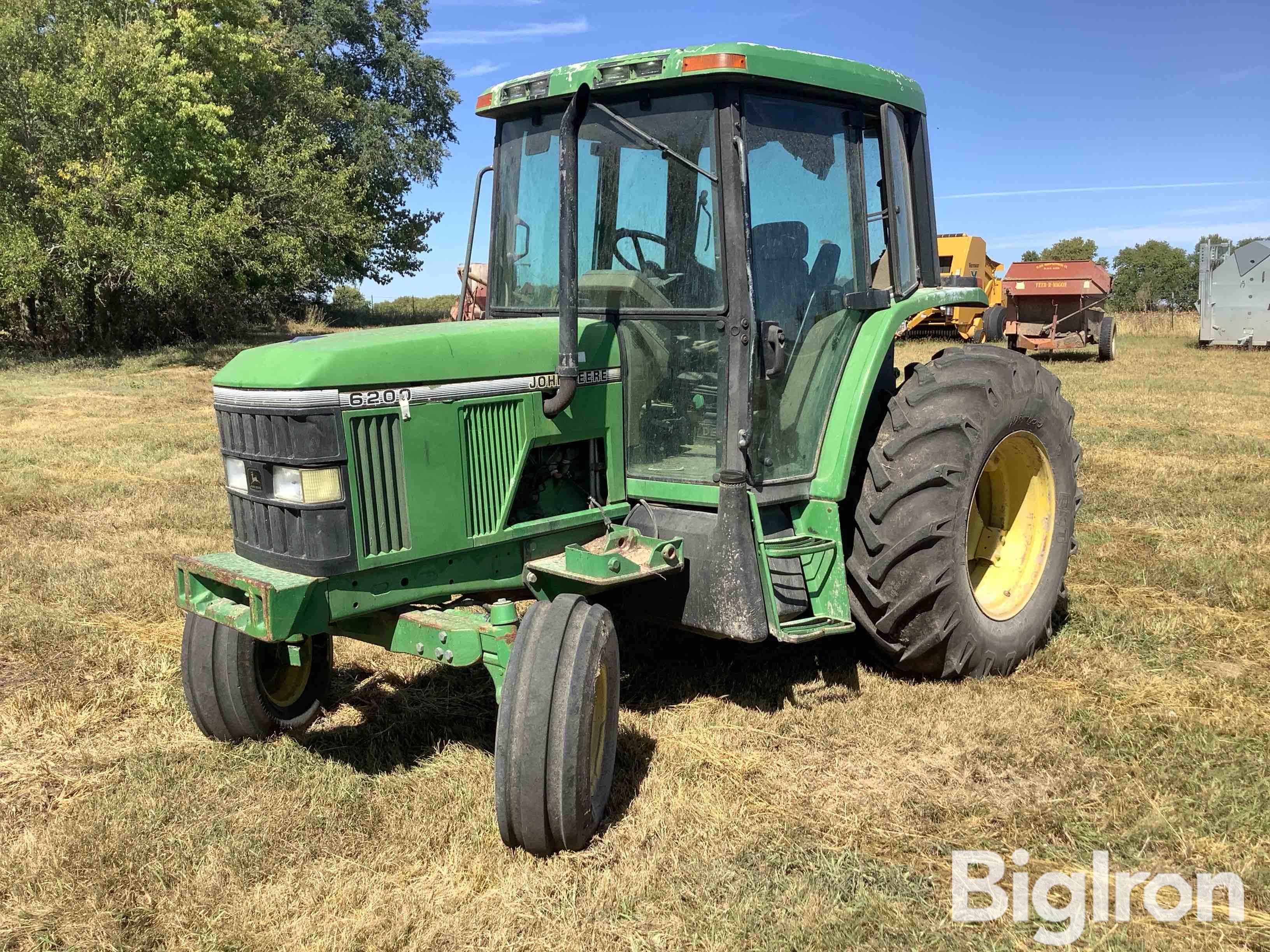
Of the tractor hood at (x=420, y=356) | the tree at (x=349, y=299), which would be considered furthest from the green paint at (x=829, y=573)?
the tree at (x=349, y=299)

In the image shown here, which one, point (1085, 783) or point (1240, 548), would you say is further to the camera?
point (1240, 548)

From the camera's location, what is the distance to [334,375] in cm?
322

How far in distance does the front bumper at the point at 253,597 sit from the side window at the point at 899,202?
285 centimetres

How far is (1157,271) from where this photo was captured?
6450 centimetres

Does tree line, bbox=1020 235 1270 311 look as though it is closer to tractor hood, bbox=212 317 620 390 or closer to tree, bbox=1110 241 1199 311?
tree, bbox=1110 241 1199 311

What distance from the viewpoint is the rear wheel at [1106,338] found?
59.8ft

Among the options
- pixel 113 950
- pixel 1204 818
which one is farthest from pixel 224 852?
pixel 1204 818

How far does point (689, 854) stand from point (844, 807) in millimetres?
605

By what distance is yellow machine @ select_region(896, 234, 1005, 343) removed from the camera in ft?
64.6

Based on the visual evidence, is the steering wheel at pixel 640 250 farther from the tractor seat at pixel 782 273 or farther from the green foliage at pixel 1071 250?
the green foliage at pixel 1071 250

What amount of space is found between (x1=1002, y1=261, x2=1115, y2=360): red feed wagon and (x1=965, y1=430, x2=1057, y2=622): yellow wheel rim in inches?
566

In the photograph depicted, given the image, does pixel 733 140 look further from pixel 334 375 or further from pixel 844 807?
pixel 844 807

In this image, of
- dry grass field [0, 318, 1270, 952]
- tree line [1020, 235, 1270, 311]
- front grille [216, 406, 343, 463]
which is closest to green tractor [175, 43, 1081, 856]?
front grille [216, 406, 343, 463]

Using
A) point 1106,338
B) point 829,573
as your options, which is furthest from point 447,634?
point 1106,338
